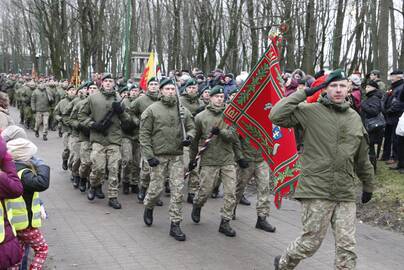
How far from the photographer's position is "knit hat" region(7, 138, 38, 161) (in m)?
4.71

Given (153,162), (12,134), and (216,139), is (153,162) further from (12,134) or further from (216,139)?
(12,134)

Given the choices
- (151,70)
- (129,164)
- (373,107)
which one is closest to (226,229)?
(129,164)

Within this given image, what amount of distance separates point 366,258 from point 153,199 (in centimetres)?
289

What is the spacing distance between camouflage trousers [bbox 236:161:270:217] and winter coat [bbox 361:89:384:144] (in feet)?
11.6

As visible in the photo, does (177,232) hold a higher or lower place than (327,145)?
lower

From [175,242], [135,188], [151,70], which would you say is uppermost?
[151,70]

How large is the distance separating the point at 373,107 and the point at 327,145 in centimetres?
568

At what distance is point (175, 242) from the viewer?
22.5 feet

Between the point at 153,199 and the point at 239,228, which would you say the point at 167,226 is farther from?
the point at 239,228

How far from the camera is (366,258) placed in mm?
6512

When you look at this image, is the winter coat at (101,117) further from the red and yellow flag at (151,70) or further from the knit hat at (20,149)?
the knit hat at (20,149)

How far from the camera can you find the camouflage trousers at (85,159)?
961 cm

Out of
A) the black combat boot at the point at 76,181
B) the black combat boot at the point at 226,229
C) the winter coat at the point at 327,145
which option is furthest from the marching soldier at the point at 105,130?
the winter coat at the point at 327,145

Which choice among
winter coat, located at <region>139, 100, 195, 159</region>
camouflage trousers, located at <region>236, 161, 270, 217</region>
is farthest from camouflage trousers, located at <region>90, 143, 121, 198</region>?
camouflage trousers, located at <region>236, 161, 270, 217</region>
